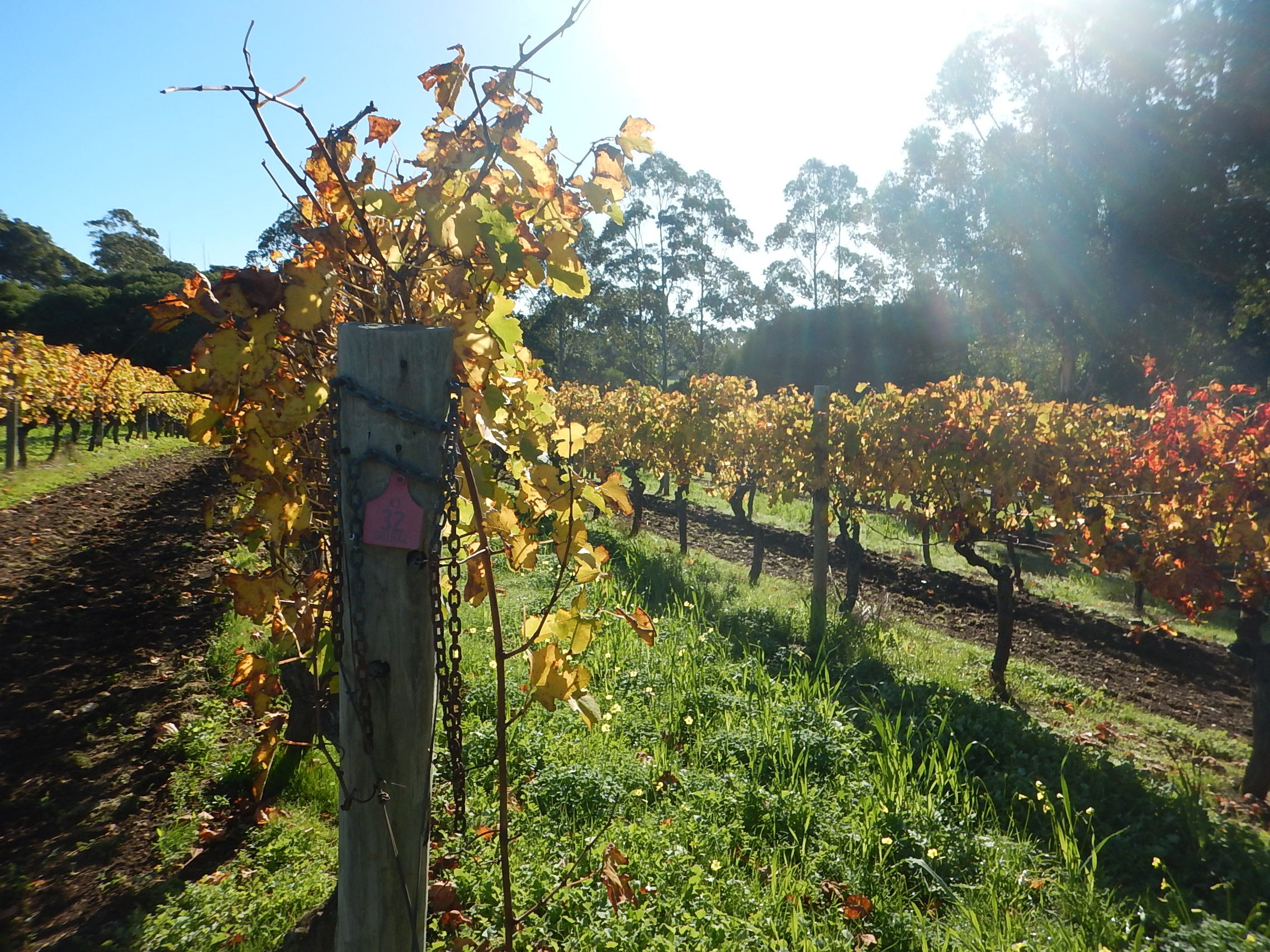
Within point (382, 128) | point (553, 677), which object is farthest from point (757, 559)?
point (382, 128)

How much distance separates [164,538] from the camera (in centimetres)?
894

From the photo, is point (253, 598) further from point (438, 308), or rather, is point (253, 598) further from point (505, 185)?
point (505, 185)

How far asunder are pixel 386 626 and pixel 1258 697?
Result: 584cm

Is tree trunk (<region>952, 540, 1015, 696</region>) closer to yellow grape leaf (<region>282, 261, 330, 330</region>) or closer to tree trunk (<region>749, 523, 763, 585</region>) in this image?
tree trunk (<region>749, 523, 763, 585</region>)

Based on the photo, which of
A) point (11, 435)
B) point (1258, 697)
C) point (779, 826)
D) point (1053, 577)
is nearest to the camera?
point (779, 826)

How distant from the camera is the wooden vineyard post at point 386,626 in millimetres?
1520

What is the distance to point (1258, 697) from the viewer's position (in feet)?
16.3

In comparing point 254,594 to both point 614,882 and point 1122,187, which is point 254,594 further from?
point 1122,187

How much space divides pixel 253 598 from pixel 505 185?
1.25 m

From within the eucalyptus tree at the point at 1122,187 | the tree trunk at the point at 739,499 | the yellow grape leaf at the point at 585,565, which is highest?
the eucalyptus tree at the point at 1122,187

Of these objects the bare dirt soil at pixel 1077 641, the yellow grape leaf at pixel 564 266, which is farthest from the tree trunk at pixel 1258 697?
the yellow grape leaf at pixel 564 266

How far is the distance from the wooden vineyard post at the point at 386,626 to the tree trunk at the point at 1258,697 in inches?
216

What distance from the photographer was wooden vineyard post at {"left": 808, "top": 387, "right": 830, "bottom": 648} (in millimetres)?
8062

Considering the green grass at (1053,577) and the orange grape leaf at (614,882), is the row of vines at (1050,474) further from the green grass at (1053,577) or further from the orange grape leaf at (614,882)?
the orange grape leaf at (614,882)
